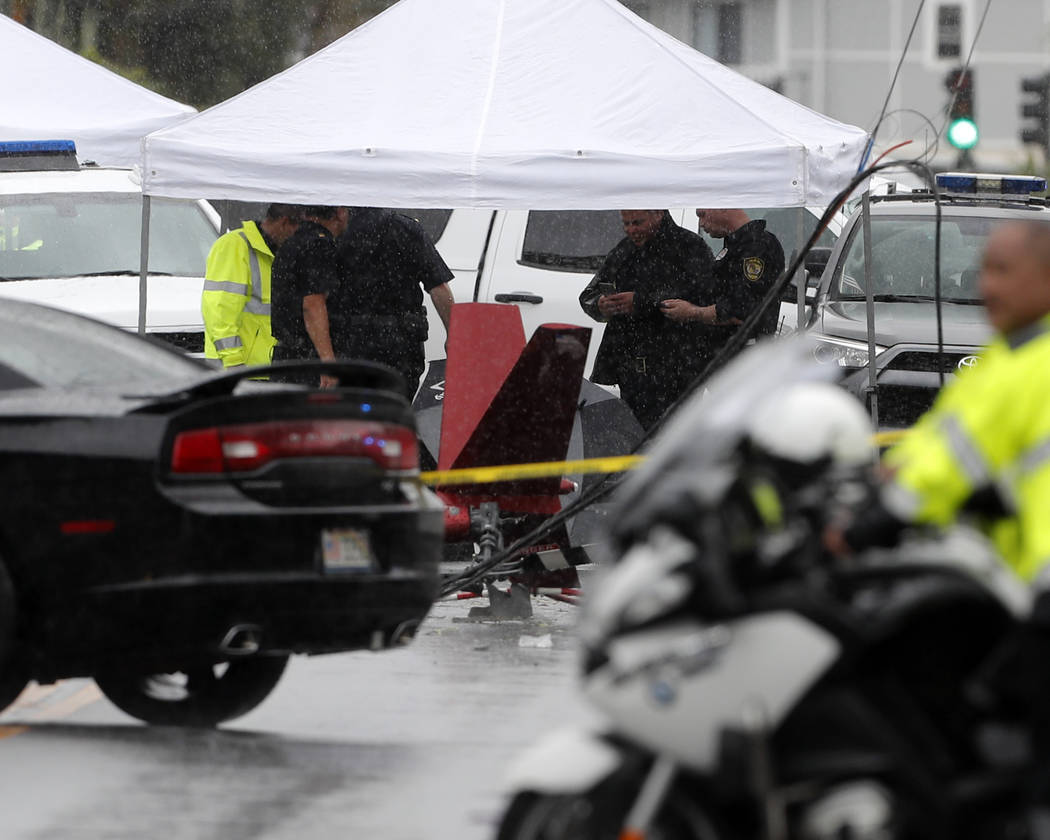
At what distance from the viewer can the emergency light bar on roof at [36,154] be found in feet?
49.1

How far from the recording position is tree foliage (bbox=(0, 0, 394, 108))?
42.2 m

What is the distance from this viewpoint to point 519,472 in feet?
32.9

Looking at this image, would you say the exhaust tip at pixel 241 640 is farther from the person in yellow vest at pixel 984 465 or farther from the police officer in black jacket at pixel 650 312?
the police officer in black jacket at pixel 650 312

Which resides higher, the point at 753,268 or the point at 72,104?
the point at 72,104

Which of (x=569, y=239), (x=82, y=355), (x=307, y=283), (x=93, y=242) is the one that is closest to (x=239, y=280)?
(x=307, y=283)

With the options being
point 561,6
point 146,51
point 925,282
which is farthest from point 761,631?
point 146,51

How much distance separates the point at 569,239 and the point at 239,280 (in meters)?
2.82

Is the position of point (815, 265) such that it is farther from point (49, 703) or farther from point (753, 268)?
point (49, 703)

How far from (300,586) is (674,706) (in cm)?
312

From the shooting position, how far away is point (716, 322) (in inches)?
472

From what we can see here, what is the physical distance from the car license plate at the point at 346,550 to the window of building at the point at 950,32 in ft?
118

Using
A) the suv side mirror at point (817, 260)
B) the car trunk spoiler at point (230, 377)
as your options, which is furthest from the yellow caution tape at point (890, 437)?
the car trunk spoiler at point (230, 377)

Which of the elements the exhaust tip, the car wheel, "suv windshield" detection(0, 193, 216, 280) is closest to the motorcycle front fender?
the exhaust tip

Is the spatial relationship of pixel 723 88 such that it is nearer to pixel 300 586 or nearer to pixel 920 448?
pixel 300 586
